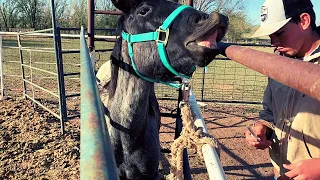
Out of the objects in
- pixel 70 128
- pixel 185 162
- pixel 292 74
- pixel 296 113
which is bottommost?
pixel 70 128

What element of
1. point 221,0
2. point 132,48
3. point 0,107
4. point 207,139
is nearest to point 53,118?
point 0,107

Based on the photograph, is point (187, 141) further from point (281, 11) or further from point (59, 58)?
point (59, 58)

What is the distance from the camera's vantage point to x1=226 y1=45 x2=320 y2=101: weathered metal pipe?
52 cm

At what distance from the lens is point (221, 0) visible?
16547 mm

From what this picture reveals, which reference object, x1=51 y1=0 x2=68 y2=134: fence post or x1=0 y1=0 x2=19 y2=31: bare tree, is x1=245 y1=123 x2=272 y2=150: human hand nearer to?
x1=51 y1=0 x2=68 y2=134: fence post

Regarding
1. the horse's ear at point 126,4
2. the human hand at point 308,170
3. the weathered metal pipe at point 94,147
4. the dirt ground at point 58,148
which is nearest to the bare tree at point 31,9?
the dirt ground at point 58,148

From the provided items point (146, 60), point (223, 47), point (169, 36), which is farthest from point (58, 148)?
point (223, 47)

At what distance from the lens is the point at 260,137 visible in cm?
183

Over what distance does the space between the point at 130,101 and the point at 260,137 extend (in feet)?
2.82

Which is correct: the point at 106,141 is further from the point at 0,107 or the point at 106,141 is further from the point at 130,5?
the point at 0,107

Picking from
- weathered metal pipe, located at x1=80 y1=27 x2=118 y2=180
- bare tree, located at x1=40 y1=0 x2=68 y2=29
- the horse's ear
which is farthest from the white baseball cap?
bare tree, located at x1=40 y1=0 x2=68 y2=29

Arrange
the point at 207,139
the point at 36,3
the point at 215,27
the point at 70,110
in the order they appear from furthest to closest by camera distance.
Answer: the point at 36,3
the point at 70,110
the point at 207,139
the point at 215,27

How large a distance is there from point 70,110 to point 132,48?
15.8 ft

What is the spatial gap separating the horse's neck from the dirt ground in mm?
2106
